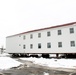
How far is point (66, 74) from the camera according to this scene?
40.3ft

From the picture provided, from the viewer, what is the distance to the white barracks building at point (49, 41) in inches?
1099

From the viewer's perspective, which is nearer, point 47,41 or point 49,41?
point 49,41

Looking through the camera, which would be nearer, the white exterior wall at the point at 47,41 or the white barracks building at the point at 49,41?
the white barracks building at the point at 49,41

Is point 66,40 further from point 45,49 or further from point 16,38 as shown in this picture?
point 16,38

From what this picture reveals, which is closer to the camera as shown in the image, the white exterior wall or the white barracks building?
the white barracks building

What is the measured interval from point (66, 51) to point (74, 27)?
4492 mm

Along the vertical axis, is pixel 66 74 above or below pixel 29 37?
below

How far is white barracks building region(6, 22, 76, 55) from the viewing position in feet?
91.6

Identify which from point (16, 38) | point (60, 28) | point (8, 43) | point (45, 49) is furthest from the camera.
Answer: point (8, 43)

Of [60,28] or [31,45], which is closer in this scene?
[60,28]

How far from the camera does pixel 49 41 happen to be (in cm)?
3133

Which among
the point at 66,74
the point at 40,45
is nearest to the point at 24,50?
the point at 40,45

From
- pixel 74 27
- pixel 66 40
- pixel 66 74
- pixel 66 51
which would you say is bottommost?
pixel 66 74

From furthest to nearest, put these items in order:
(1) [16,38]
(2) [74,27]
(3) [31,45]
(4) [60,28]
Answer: (1) [16,38] < (3) [31,45] < (4) [60,28] < (2) [74,27]
